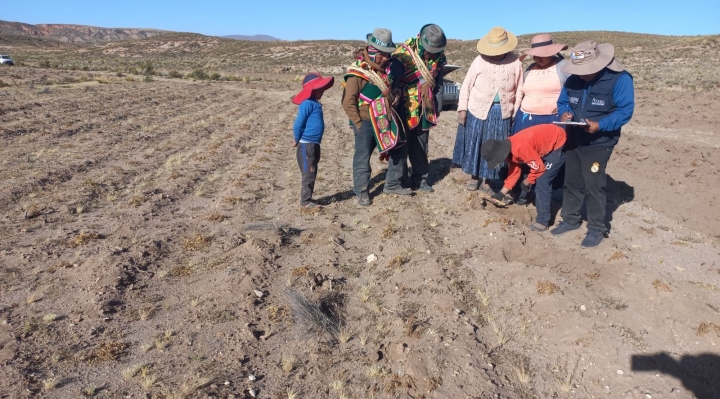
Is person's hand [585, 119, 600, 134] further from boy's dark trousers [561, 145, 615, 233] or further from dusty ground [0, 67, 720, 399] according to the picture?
dusty ground [0, 67, 720, 399]

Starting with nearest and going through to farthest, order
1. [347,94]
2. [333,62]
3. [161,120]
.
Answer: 1. [347,94]
2. [161,120]
3. [333,62]

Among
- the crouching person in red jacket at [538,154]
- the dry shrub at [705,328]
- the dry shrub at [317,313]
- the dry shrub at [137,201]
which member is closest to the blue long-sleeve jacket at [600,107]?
the crouching person in red jacket at [538,154]

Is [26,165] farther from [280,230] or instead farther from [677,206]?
[677,206]

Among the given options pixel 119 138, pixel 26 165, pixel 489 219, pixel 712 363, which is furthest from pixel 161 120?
pixel 712 363

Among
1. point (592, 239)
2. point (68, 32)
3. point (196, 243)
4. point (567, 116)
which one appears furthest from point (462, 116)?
point (68, 32)

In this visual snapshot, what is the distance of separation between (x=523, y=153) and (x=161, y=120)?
11.4m

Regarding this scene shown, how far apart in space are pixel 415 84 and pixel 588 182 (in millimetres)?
2311

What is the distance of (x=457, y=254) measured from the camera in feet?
15.3

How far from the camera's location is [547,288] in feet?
12.4

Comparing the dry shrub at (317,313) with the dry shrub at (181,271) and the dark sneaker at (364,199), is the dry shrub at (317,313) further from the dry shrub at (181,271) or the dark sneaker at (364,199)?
the dark sneaker at (364,199)

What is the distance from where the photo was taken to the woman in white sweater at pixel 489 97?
528 centimetres

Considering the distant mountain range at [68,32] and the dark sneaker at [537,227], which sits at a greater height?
the distant mountain range at [68,32]

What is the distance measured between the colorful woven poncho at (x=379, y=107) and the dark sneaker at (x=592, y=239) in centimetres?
223

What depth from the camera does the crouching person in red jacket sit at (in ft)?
15.8
